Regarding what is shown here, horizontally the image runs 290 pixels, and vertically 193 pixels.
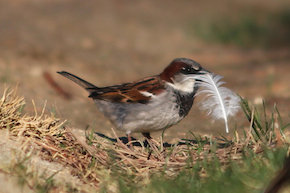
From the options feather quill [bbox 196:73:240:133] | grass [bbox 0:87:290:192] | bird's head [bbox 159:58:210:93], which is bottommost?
grass [bbox 0:87:290:192]

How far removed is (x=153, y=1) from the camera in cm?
1538

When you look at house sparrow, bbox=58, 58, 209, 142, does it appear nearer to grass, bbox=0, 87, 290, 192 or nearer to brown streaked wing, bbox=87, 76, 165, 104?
brown streaked wing, bbox=87, 76, 165, 104

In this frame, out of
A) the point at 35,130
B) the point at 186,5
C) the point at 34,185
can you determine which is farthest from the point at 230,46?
the point at 34,185

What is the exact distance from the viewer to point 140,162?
3826mm

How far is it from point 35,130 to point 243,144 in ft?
6.12

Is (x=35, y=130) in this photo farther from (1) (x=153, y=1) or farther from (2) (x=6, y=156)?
(1) (x=153, y=1)

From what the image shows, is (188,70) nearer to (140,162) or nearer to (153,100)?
(153,100)

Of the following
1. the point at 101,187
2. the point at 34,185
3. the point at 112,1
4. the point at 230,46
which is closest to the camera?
the point at 34,185

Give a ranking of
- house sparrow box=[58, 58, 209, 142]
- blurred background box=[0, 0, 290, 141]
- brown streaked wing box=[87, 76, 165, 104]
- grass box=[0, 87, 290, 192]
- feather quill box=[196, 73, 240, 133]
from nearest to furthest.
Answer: grass box=[0, 87, 290, 192] < feather quill box=[196, 73, 240, 133] < house sparrow box=[58, 58, 209, 142] < brown streaked wing box=[87, 76, 165, 104] < blurred background box=[0, 0, 290, 141]

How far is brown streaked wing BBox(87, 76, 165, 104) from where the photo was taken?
464cm

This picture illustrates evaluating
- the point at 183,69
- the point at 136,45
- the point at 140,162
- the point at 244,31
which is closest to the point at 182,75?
the point at 183,69

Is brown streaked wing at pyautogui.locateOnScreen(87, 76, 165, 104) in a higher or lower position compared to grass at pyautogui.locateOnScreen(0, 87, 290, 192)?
higher

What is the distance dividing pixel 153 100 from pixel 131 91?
33 centimetres

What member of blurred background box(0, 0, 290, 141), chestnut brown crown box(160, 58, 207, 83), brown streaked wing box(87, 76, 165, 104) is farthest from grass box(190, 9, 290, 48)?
brown streaked wing box(87, 76, 165, 104)
